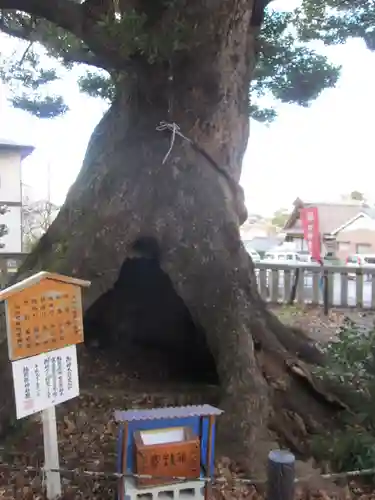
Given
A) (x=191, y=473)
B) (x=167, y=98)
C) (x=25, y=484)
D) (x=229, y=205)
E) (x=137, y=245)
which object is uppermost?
(x=167, y=98)

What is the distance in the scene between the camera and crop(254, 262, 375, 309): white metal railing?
381 inches

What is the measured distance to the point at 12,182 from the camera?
56.6 ft

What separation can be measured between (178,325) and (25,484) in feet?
7.71

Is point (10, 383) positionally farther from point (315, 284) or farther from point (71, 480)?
point (315, 284)

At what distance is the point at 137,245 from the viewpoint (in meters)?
4.27

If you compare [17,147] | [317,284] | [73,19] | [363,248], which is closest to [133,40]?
[73,19]

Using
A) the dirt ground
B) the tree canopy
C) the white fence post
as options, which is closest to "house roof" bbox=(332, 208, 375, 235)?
the tree canopy

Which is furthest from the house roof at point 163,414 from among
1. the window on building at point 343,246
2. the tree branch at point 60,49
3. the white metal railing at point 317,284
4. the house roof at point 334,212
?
the house roof at point 334,212

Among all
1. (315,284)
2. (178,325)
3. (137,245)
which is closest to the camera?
(137,245)

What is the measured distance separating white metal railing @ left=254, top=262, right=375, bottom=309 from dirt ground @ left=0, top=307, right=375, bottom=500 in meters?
5.69

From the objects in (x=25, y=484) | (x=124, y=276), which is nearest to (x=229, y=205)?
(x=124, y=276)

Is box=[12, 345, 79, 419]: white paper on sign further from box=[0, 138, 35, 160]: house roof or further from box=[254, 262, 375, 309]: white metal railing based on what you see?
box=[0, 138, 35, 160]: house roof

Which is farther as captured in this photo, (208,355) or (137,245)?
(208,355)

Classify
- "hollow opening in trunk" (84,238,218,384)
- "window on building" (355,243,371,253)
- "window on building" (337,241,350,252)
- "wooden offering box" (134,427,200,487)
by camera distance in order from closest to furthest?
"wooden offering box" (134,427,200,487)
"hollow opening in trunk" (84,238,218,384)
"window on building" (355,243,371,253)
"window on building" (337,241,350,252)
